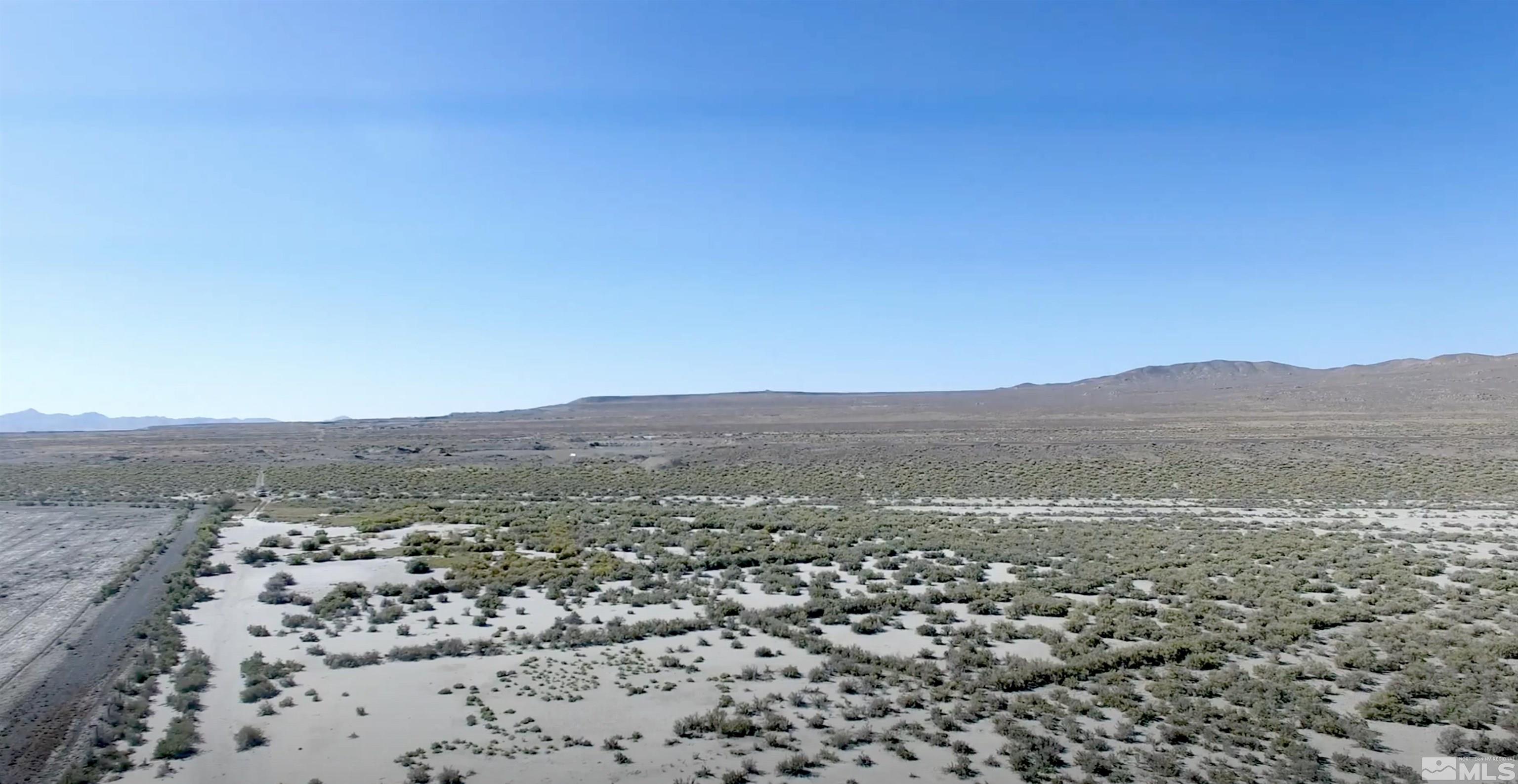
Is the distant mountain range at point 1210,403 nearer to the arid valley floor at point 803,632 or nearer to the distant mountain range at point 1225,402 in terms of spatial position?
the distant mountain range at point 1225,402

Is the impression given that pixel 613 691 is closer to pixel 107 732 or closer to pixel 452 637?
pixel 452 637

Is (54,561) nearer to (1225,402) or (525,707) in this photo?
(525,707)

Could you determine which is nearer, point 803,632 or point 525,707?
point 525,707

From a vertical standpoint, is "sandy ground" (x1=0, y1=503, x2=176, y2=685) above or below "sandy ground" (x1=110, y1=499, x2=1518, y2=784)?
above

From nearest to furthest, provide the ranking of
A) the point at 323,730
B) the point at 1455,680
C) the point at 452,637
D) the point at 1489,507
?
the point at 323,730
the point at 1455,680
the point at 452,637
the point at 1489,507

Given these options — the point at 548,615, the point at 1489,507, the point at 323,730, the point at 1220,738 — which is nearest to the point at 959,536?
the point at 548,615

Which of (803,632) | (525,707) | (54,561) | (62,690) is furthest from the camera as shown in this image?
(54,561)

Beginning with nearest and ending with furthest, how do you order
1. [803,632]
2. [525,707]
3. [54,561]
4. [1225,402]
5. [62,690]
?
[525,707] → [62,690] → [803,632] → [54,561] → [1225,402]

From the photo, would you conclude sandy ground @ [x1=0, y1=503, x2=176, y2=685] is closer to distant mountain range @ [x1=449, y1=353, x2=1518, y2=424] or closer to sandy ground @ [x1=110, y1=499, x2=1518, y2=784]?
sandy ground @ [x1=110, y1=499, x2=1518, y2=784]

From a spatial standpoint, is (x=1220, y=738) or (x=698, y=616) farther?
(x=698, y=616)

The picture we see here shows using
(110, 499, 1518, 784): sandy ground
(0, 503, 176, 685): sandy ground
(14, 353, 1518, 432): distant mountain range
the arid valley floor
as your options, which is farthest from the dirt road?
(14, 353, 1518, 432): distant mountain range

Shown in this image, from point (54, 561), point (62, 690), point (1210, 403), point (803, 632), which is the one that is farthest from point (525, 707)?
point (1210, 403)
